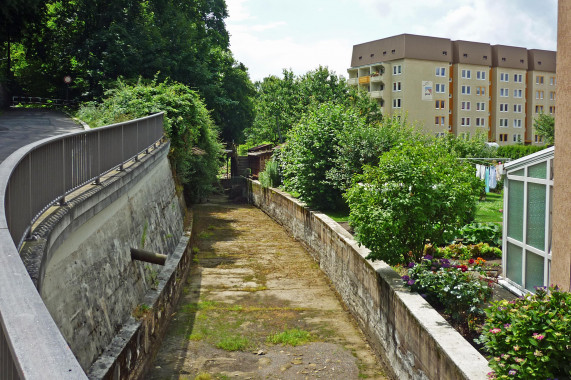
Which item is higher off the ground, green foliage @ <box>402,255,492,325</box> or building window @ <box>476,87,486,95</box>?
building window @ <box>476,87,486,95</box>

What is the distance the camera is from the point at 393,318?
9875 millimetres

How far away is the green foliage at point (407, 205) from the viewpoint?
10.7m

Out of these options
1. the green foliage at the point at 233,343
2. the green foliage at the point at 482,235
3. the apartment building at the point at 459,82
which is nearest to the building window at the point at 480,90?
the apartment building at the point at 459,82

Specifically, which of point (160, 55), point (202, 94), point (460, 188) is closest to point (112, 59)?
point (160, 55)

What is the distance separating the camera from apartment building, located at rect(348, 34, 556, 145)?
65.8 metres

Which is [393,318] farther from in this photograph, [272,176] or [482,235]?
[272,176]

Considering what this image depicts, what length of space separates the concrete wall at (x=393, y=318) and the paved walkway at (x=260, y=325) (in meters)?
0.50

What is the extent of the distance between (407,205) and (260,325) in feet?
15.5

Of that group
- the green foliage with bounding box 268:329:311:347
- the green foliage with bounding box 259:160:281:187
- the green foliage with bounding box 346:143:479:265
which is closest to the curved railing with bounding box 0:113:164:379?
the green foliage with bounding box 268:329:311:347

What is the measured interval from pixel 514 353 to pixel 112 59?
3227 centimetres

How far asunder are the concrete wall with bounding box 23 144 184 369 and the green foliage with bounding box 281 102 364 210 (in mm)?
9234

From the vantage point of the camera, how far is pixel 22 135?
717 inches

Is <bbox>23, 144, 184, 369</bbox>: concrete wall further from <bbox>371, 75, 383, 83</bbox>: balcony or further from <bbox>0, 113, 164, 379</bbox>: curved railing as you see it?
<bbox>371, 75, 383, 83</bbox>: balcony

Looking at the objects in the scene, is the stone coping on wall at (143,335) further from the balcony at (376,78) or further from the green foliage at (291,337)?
the balcony at (376,78)
